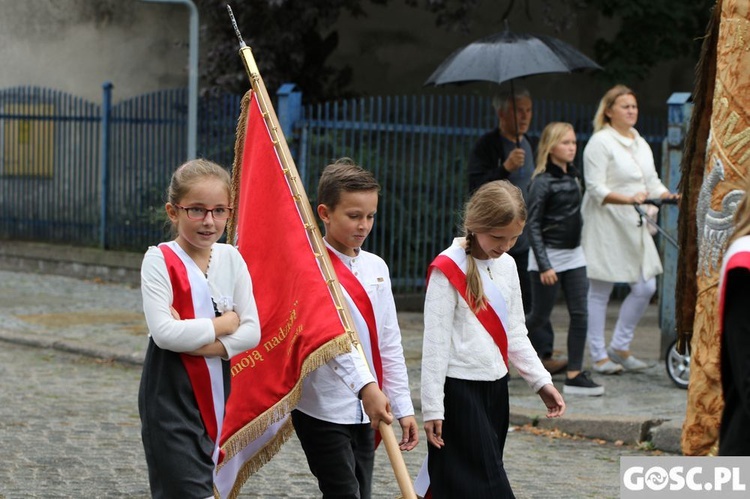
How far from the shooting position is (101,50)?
1927 centimetres

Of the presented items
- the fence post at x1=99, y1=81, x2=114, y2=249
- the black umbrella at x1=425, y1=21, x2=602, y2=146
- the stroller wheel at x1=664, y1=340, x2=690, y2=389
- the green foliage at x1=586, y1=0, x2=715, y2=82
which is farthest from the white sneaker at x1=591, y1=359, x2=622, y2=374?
the fence post at x1=99, y1=81, x2=114, y2=249

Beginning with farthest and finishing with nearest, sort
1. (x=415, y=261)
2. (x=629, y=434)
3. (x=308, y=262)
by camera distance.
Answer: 1. (x=415, y=261)
2. (x=629, y=434)
3. (x=308, y=262)

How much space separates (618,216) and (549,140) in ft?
3.20

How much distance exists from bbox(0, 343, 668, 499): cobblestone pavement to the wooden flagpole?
1.83 meters

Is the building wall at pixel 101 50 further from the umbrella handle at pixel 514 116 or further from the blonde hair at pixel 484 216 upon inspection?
the blonde hair at pixel 484 216

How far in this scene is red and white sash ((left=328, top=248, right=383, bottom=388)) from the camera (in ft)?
16.1

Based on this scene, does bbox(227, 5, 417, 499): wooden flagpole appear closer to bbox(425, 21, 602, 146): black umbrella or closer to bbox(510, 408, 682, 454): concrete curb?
bbox(510, 408, 682, 454): concrete curb

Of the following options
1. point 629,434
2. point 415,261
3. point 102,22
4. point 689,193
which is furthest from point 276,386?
point 102,22

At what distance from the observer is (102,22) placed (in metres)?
19.2

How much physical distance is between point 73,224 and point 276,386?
43.2 ft

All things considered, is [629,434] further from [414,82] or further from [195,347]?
[414,82]

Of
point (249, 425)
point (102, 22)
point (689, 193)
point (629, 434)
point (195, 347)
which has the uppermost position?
point (102, 22)
